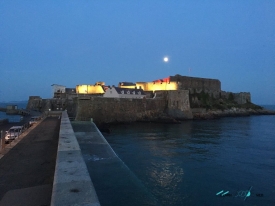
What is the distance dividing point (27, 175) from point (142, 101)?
39.7m

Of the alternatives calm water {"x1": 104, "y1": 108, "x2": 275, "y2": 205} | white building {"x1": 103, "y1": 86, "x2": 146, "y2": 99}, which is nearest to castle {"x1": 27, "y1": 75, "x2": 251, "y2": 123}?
white building {"x1": 103, "y1": 86, "x2": 146, "y2": 99}

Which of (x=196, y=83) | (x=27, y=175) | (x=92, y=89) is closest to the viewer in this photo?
(x=27, y=175)

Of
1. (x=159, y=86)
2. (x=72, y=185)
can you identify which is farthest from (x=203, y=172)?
(x=159, y=86)

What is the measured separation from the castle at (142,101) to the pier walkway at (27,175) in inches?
1125

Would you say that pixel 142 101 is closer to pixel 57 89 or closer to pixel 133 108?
pixel 133 108

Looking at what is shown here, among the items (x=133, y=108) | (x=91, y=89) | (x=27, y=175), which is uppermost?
(x=91, y=89)

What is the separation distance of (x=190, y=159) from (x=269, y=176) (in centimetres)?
506

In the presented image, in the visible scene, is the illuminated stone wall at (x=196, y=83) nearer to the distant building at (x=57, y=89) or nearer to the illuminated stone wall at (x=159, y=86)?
the illuminated stone wall at (x=159, y=86)

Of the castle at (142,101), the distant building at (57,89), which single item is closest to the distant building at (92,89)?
the castle at (142,101)

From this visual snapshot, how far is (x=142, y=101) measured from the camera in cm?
4516

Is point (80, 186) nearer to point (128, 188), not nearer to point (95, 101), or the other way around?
point (128, 188)

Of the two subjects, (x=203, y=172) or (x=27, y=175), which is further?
(x=203, y=172)

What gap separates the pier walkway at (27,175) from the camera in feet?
14.1

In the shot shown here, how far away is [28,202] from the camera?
4094mm
